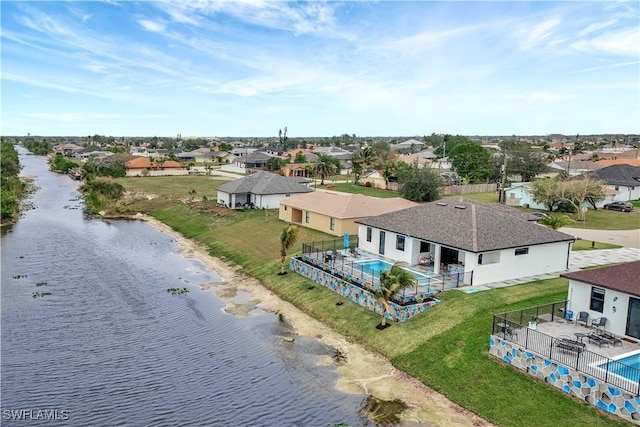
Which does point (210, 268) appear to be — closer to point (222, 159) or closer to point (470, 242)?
point (470, 242)

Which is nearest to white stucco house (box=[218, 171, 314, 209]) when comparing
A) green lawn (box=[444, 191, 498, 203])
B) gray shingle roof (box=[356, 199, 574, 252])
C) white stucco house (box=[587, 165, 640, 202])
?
green lawn (box=[444, 191, 498, 203])

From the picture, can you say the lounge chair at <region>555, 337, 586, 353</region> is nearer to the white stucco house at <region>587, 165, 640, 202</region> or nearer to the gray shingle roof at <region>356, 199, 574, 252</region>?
the gray shingle roof at <region>356, 199, 574, 252</region>

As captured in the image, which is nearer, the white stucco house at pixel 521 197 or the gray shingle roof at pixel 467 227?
the gray shingle roof at pixel 467 227

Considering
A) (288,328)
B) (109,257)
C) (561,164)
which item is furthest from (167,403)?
(561,164)

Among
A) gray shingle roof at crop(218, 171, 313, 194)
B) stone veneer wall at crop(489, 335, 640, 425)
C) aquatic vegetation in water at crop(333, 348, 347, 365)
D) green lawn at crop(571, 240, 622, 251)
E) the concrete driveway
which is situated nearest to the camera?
stone veneer wall at crop(489, 335, 640, 425)

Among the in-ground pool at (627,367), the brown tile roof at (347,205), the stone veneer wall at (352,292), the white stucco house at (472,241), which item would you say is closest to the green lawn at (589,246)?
the white stucco house at (472,241)

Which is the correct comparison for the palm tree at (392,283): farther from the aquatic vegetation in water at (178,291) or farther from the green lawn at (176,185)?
the green lawn at (176,185)
